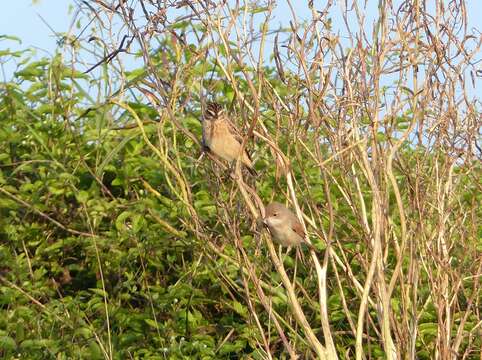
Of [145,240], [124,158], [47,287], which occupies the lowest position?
[47,287]

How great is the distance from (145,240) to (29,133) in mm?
1040

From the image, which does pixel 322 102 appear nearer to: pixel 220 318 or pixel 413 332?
pixel 413 332

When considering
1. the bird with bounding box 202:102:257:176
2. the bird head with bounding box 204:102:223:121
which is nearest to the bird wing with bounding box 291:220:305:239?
the bird with bounding box 202:102:257:176

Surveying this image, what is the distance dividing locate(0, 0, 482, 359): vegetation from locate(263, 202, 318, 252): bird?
0.30 ft

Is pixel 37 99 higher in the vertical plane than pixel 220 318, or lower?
higher

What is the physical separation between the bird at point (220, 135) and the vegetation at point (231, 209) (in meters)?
0.08

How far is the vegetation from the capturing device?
180 inches

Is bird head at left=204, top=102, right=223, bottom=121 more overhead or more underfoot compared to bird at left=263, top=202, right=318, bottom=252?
more overhead

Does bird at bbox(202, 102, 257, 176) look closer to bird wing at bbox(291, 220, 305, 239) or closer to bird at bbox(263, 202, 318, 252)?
bird at bbox(263, 202, 318, 252)

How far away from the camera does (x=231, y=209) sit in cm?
488

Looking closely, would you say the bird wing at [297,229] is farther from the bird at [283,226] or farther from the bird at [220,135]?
the bird at [220,135]

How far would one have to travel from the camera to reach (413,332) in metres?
4.54

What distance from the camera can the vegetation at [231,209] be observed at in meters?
4.58

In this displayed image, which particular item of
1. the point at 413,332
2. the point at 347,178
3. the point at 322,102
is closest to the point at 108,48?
the point at 322,102
